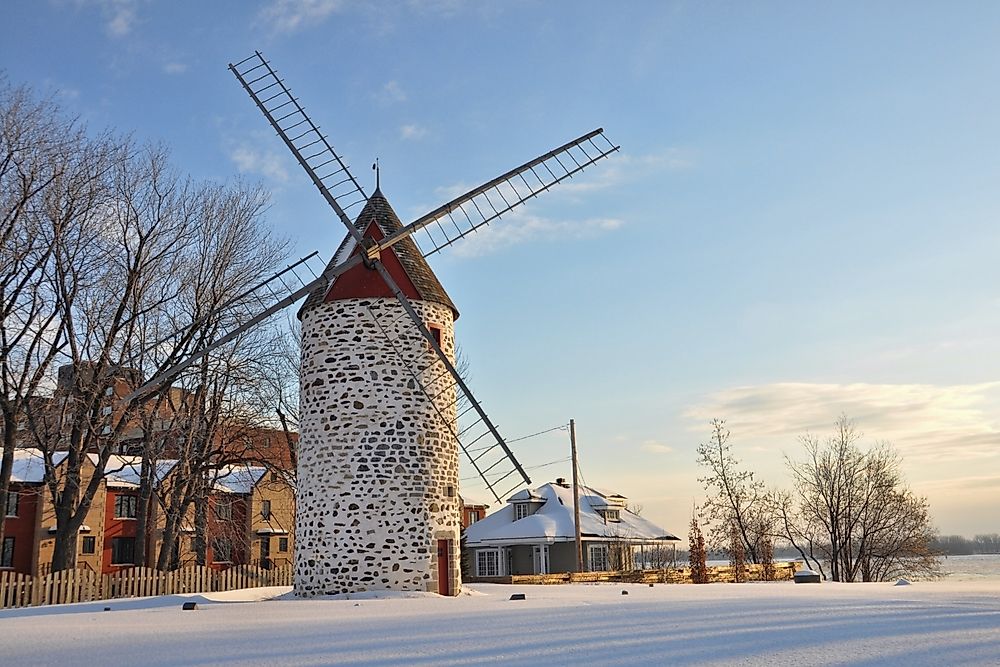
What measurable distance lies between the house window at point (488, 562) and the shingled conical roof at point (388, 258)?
2325 centimetres

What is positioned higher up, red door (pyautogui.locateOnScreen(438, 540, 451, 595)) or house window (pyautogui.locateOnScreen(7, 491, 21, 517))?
house window (pyautogui.locateOnScreen(7, 491, 21, 517))

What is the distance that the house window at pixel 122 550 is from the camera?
4022 cm

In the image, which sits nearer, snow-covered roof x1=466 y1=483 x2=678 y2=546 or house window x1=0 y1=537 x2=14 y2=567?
house window x1=0 y1=537 x2=14 y2=567

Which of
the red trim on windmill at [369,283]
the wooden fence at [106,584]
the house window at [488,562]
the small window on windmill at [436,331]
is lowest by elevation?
the house window at [488,562]

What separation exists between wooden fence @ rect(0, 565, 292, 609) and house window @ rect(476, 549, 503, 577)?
18127 mm

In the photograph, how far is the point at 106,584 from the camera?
793 inches

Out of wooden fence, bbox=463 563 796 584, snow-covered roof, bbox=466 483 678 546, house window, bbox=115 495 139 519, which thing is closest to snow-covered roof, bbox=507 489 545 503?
snow-covered roof, bbox=466 483 678 546

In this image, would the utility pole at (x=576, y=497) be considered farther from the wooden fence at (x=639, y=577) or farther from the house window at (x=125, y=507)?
the house window at (x=125, y=507)

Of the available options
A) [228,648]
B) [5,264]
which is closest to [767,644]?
[228,648]

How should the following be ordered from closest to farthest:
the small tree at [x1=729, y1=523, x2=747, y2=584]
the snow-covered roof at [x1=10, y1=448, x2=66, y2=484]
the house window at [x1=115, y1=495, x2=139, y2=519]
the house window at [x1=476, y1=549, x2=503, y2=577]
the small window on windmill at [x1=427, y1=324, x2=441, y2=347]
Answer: the small window on windmill at [x1=427, y1=324, x2=441, y2=347] < the small tree at [x1=729, y1=523, x2=747, y2=584] < the snow-covered roof at [x1=10, y1=448, x2=66, y2=484] < the house window at [x1=476, y1=549, x2=503, y2=577] < the house window at [x1=115, y1=495, x2=139, y2=519]

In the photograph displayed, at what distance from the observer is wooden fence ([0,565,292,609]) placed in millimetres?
18828

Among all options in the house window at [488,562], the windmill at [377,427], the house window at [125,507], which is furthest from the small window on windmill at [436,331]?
the house window at [125,507]

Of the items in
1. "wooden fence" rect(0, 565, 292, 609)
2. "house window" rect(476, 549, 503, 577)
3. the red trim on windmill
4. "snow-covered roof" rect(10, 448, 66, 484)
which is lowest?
"house window" rect(476, 549, 503, 577)

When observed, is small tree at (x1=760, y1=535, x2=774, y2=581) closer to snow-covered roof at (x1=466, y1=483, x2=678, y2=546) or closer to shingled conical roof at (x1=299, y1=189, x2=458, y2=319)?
snow-covered roof at (x1=466, y1=483, x2=678, y2=546)
